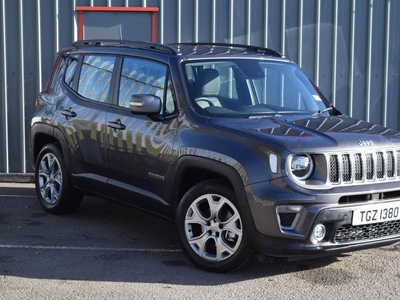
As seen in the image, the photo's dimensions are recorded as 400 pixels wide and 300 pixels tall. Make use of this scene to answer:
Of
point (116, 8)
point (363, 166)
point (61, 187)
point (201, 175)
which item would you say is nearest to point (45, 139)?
point (61, 187)

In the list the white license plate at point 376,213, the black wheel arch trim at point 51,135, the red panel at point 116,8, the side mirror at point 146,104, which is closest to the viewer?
the white license plate at point 376,213

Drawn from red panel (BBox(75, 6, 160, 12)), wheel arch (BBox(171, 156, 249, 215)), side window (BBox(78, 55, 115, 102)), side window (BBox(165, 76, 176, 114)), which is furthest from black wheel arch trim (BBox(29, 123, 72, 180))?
red panel (BBox(75, 6, 160, 12))

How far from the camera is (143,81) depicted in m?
6.96

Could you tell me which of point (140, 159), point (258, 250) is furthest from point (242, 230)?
point (140, 159)

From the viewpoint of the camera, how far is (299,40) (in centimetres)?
1091

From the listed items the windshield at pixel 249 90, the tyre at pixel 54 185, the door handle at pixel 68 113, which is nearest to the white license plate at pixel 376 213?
the windshield at pixel 249 90

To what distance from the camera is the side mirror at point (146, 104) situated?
636 cm

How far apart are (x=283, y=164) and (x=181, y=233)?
118 cm

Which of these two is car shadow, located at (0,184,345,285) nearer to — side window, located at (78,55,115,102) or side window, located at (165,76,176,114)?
side window, located at (165,76,176,114)

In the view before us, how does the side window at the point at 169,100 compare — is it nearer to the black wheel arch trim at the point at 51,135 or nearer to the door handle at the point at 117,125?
the door handle at the point at 117,125

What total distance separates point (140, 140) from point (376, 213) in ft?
7.23

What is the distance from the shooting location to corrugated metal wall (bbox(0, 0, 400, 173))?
35.4ft

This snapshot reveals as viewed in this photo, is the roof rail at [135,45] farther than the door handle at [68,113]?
No

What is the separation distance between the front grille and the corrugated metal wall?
5280 mm
